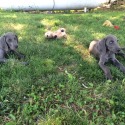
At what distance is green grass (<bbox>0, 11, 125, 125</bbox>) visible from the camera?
4.98m

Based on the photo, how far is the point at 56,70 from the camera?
638 centimetres

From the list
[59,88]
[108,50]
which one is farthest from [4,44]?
[108,50]

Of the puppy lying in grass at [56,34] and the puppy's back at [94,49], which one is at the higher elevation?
the puppy lying in grass at [56,34]

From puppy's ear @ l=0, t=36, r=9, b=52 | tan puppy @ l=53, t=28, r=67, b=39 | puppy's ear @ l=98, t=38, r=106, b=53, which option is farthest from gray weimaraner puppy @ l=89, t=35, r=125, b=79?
puppy's ear @ l=0, t=36, r=9, b=52

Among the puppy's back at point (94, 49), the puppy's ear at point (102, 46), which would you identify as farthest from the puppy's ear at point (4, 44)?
the puppy's ear at point (102, 46)

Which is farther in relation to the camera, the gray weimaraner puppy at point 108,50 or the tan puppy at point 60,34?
the tan puppy at point 60,34

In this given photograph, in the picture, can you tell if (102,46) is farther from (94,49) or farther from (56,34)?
(56,34)

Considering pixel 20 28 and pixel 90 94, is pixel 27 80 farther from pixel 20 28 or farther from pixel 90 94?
pixel 20 28

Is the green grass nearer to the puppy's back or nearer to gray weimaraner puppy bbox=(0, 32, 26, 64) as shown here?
the puppy's back

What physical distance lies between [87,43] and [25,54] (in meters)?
1.72

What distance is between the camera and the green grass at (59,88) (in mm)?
4977

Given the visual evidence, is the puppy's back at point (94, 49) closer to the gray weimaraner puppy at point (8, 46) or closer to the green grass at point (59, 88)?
the green grass at point (59, 88)

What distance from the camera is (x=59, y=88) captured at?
5.70 meters

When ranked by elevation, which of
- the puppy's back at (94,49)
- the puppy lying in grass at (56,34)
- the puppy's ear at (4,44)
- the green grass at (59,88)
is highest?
the puppy's ear at (4,44)
